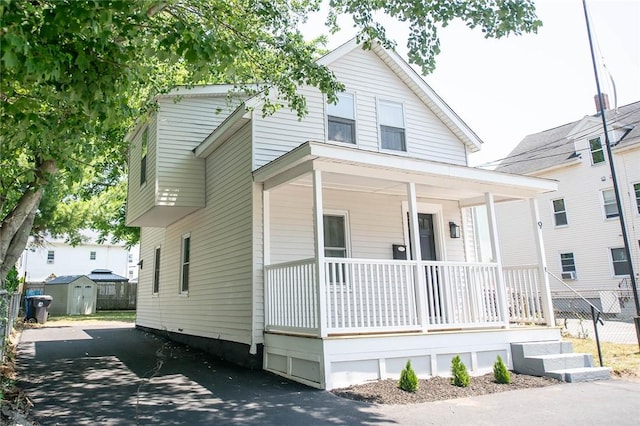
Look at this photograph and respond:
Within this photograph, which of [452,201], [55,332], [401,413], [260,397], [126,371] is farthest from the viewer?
[55,332]

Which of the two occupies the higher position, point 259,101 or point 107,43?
point 259,101

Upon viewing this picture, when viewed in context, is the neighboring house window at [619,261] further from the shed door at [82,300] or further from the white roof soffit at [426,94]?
the shed door at [82,300]

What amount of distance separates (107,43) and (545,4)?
22.8ft

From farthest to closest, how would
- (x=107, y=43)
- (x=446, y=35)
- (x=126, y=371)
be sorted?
(x=126, y=371) < (x=446, y=35) < (x=107, y=43)

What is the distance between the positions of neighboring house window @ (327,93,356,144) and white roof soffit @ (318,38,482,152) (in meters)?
1.07

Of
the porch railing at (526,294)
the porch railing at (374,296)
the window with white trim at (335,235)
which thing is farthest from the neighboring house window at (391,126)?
the porch railing at (526,294)

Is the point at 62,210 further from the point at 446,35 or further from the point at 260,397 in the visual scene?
the point at 446,35

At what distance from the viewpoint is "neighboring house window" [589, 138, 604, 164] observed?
68.4ft

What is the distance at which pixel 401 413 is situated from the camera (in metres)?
5.34

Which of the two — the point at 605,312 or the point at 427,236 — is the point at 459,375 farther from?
the point at 605,312

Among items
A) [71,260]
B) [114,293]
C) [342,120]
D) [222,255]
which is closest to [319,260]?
[222,255]

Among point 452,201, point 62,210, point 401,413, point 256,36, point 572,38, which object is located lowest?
point 401,413

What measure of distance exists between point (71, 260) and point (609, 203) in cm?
3842

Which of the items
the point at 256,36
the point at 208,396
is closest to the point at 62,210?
the point at 256,36
